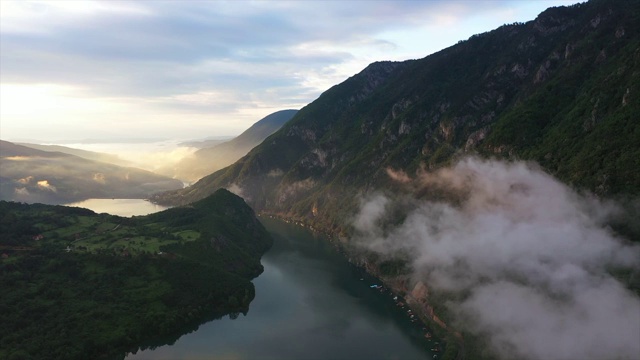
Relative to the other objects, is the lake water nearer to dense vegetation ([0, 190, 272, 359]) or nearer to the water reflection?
the water reflection

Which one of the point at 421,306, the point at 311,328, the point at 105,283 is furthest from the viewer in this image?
the point at 421,306

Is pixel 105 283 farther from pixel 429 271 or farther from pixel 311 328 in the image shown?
pixel 429 271

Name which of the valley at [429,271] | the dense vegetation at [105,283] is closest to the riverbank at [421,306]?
the valley at [429,271]

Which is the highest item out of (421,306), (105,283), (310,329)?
(105,283)

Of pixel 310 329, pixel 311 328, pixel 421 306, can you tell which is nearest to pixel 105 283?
pixel 310 329

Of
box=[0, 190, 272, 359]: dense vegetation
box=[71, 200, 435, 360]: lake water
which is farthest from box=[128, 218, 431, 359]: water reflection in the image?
box=[0, 190, 272, 359]: dense vegetation

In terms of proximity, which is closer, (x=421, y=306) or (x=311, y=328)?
(x=311, y=328)

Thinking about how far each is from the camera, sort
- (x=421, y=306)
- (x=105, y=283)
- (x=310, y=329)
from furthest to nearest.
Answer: (x=421, y=306), (x=105, y=283), (x=310, y=329)
